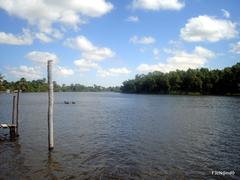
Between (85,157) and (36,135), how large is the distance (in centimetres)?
1100

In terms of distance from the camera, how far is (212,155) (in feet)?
74.3

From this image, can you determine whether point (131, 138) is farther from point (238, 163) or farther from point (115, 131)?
point (238, 163)

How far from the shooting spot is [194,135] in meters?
31.9

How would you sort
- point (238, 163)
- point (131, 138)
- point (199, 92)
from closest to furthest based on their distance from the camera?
1. point (238, 163)
2. point (131, 138)
3. point (199, 92)

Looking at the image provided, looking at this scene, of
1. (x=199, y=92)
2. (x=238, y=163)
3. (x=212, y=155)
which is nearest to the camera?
(x=238, y=163)

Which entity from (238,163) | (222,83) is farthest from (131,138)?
(222,83)

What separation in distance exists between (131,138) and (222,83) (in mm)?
151882

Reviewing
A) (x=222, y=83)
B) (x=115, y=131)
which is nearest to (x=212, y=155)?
(x=115, y=131)

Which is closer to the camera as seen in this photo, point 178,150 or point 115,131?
point 178,150

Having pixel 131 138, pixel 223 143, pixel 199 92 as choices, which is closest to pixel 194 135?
pixel 223 143

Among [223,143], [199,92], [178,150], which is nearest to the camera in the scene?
[178,150]

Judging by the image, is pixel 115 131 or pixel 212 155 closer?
pixel 212 155

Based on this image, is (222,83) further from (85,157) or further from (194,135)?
(85,157)

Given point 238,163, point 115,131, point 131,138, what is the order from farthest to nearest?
point 115,131 → point 131,138 → point 238,163
